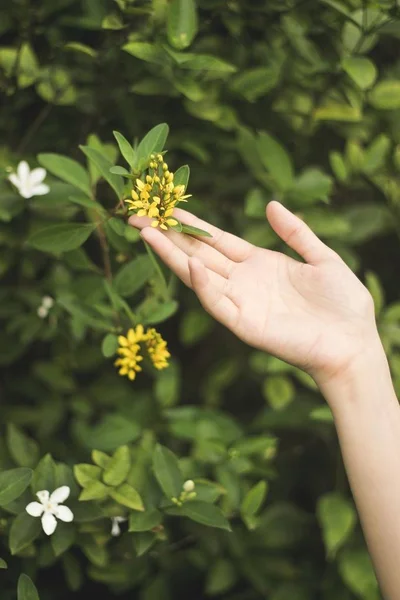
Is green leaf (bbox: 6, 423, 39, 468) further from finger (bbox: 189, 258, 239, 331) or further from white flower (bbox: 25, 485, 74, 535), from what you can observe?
finger (bbox: 189, 258, 239, 331)

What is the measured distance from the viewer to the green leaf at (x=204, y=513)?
1094mm

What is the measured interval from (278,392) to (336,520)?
0.31m

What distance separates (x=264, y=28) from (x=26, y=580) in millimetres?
1138

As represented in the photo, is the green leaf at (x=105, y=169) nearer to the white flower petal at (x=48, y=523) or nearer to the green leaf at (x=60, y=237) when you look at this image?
the green leaf at (x=60, y=237)

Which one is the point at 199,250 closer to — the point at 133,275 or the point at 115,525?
the point at 133,275

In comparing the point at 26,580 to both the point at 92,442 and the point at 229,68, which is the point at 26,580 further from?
the point at 229,68

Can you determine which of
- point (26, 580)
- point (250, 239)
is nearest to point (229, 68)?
point (250, 239)

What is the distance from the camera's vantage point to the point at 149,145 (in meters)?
0.99

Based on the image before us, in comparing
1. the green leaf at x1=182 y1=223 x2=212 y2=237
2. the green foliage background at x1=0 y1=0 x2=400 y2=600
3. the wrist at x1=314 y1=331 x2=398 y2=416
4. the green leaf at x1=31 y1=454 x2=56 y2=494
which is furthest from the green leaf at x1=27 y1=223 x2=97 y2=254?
the wrist at x1=314 y1=331 x2=398 y2=416

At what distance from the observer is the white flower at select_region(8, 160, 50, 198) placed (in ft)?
4.10

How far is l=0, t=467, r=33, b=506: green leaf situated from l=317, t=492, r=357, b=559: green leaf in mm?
670

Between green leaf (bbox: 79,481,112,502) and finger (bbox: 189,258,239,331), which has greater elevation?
finger (bbox: 189,258,239,331)

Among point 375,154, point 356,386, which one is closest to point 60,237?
point 356,386

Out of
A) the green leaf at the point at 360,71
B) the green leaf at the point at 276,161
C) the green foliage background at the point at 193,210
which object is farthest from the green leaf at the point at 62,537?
the green leaf at the point at 360,71
